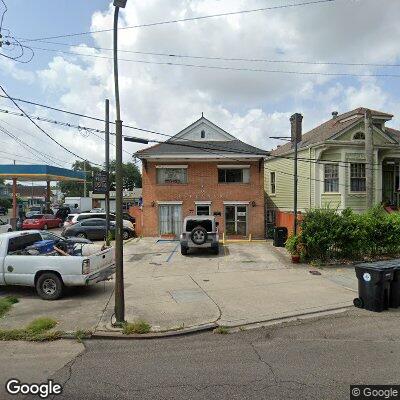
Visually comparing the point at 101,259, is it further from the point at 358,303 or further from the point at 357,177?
the point at 357,177

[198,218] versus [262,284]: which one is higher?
[198,218]

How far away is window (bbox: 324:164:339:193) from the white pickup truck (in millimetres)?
17225

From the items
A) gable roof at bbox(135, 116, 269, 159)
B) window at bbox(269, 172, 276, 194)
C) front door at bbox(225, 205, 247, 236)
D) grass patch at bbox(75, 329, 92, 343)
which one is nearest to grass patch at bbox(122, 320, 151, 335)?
grass patch at bbox(75, 329, 92, 343)

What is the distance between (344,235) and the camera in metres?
14.7

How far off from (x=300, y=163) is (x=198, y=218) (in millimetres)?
11263

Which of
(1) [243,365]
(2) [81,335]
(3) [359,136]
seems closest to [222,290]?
(2) [81,335]

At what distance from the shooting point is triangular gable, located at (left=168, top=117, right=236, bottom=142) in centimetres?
2580

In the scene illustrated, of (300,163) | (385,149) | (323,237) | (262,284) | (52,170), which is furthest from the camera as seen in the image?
(52,170)

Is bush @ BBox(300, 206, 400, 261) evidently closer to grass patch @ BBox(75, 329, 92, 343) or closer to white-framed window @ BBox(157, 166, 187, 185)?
grass patch @ BBox(75, 329, 92, 343)

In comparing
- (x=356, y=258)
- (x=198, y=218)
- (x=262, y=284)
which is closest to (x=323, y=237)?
(x=356, y=258)

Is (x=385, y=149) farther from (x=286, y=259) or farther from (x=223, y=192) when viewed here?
(x=286, y=259)

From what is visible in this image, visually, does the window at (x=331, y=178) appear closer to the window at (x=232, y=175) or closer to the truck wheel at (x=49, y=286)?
the window at (x=232, y=175)

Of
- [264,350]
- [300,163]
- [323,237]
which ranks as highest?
[300,163]

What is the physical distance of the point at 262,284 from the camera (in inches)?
446
